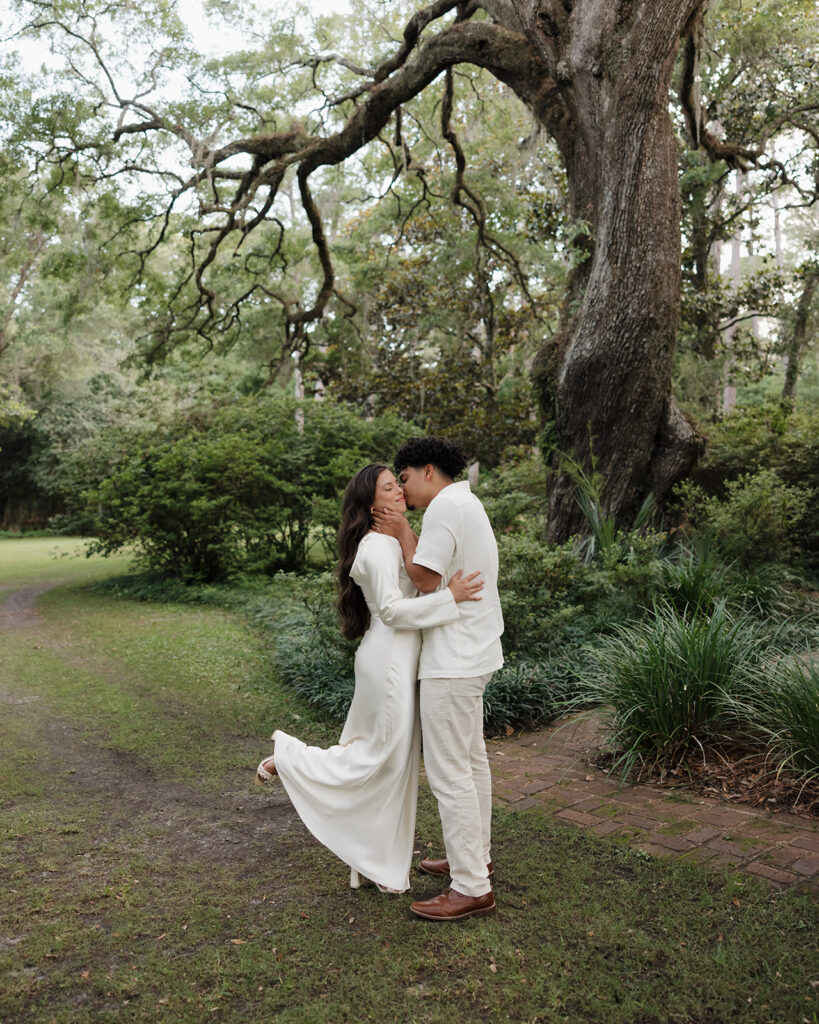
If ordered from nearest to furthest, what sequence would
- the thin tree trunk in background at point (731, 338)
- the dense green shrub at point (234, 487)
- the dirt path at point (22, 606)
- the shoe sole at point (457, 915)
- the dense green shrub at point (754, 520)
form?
the shoe sole at point (457, 915) → the dense green shrub at point (754, 520) → the dirt path at point (22, 606) → the dense green shrub at point (234, 487) → the thin tree trunk in background at point (731, 338)

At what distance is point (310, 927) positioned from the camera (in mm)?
3227

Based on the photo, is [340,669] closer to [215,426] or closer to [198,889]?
[198,889]

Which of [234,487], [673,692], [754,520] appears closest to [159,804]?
[673,692]

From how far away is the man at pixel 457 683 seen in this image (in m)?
3.22

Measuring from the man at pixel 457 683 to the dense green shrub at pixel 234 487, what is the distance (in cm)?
843

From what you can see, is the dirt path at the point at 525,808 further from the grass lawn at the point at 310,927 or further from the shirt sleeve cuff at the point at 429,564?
the shirt sleeve cuff at the point at 429,564

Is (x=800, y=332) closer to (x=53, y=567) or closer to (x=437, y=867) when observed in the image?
(x=437, y=867)

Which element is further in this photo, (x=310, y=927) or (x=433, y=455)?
(x=433, y=455)

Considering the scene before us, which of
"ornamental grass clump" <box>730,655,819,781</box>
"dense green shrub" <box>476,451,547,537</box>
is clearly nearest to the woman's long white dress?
"ornamental grass clump" <box>730,655,819,781</box>

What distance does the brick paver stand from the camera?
11.8 feet

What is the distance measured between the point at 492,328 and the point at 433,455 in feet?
51.4

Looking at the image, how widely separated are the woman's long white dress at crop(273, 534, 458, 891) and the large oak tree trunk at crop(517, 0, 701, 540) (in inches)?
220

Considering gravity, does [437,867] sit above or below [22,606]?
above

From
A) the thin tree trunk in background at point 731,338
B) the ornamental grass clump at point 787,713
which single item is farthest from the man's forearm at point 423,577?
the thin tree trunk in background at point 731,338
